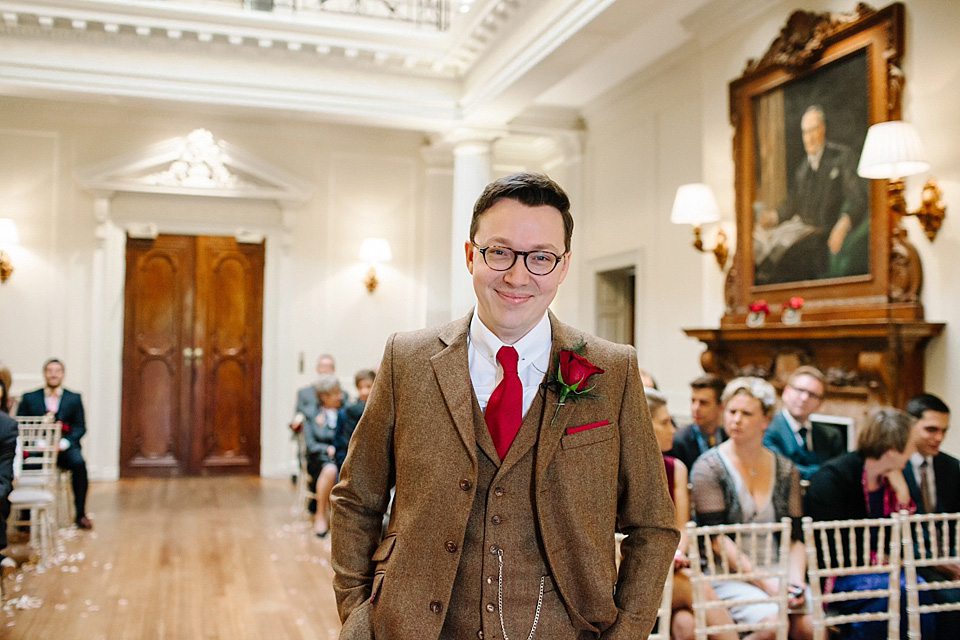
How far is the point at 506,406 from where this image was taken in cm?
143

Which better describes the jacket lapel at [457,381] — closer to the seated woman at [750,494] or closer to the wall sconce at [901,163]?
the seated woman at [750,494]

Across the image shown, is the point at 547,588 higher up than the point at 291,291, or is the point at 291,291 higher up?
the point at 291,291

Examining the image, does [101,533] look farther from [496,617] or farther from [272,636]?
[496,617]

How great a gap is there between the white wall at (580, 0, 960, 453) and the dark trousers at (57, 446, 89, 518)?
16.5ft

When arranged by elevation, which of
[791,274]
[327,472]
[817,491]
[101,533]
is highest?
[791,274]

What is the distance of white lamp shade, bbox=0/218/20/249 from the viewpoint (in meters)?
8.40

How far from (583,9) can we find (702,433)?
9.12ft

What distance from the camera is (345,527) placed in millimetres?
1501

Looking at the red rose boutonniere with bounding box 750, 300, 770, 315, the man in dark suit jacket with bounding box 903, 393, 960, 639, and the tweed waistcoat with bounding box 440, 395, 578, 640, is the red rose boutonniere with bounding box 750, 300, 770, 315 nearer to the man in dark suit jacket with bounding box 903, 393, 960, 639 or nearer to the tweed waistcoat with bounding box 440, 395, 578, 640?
the man in dark suit jacket with bounding box 903, 393, 960, 639

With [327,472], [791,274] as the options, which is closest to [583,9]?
[791,274]

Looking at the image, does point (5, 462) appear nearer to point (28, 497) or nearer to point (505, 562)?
point (28, 497)

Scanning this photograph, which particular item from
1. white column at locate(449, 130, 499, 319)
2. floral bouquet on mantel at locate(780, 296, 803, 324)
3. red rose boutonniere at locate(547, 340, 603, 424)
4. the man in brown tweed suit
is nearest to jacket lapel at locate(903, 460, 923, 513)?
floral bouquet on mantel at locate(780, 296, 803, 324)

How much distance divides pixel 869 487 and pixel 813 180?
8.87 feet

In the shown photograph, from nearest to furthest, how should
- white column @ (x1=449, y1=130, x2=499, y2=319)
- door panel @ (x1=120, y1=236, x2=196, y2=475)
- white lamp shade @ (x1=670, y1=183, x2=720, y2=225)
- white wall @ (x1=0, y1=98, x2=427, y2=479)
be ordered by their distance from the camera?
white lamp shade @ (x1=670, y1=183, x2=720, y2=225) → white column @ (x1=449, y1=130, x2=499, y2=319) → white wall @ (x1=0, y1=98, x2=427, y2=479) → door panel @ (x1=120, y1=236, x2=196, y2=475)
